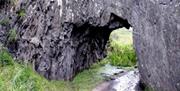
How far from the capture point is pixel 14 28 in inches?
490

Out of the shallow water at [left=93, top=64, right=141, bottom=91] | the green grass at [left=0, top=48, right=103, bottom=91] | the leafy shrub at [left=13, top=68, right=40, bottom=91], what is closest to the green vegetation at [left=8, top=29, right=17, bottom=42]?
the green grass at [left=0, top=48, right=103, bottom=91]

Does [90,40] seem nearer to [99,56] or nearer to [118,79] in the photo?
[99,56]

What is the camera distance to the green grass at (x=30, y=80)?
10.2 metres

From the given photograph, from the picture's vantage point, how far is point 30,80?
10688 mm

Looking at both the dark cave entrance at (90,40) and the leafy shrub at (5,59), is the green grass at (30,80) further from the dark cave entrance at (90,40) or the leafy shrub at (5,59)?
the dark cave entrance at (90,40)

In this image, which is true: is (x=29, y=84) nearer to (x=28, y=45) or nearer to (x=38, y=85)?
(x=38, y=85)

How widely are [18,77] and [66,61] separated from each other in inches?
85.0

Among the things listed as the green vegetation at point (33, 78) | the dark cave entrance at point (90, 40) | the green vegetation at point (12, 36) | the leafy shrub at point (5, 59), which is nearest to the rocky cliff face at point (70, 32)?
the dark cave entrance at point (90, 40)

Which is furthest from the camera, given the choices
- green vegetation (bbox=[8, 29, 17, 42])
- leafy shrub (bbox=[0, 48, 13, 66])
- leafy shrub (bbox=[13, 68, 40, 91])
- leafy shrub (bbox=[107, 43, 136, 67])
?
leafy shrub (bbox=[107, 43, 136, 67])

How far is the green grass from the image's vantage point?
33.4 feet

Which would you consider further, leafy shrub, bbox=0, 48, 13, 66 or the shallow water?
leafy shrub, bbox=0, 48, 13, 66

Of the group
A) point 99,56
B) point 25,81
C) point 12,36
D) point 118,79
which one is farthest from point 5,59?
point 99,56

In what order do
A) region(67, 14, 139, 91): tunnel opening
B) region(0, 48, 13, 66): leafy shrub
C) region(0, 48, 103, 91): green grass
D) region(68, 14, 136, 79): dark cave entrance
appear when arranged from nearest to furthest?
region(0, 48, 103, 91): green grass
region(68, 14, 136, 79): dark cave entrance
region(0, 48, 13, 66): leafy shrub
region(67, 14, 139, 91): tunnel opening

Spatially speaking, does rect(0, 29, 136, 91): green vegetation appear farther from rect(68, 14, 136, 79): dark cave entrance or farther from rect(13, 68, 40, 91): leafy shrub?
rect(68, 14, 136, 79): dark cave entrance
